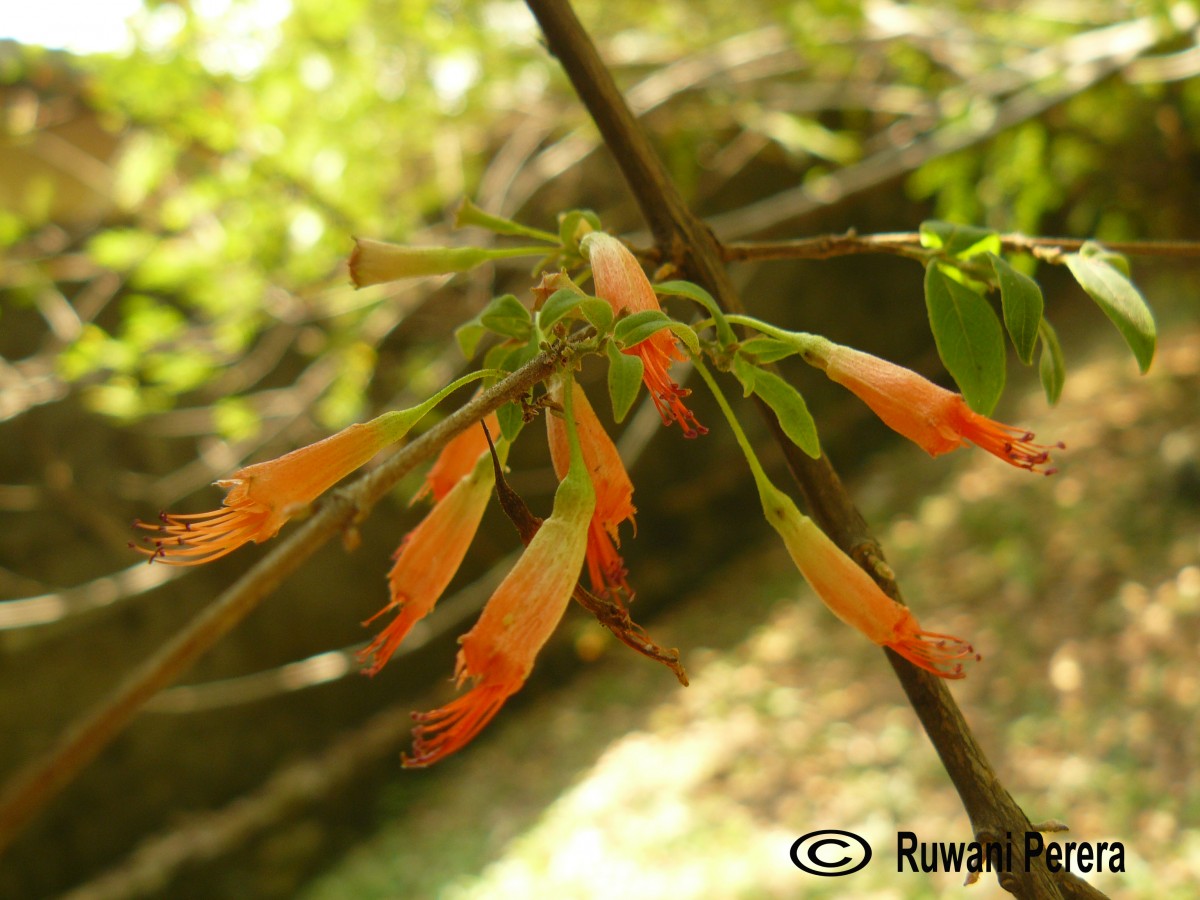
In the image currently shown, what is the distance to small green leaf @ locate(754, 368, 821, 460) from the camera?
1.81 ft

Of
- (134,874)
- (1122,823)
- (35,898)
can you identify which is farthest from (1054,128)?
(35,898)

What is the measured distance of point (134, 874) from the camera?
3303mm

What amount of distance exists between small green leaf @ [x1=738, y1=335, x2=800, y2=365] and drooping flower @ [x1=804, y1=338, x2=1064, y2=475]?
4cm

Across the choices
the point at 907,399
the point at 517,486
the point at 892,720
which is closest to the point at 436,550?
the point at 907,399

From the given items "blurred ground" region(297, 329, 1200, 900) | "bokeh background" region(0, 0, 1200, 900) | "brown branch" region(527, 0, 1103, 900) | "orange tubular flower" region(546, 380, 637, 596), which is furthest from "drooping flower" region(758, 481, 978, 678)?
"blurred ground" region(297, 329, 1200, 900)

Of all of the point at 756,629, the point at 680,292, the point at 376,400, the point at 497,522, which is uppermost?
the point at 376,400

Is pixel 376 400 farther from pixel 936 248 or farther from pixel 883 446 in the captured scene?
pixel 936 248

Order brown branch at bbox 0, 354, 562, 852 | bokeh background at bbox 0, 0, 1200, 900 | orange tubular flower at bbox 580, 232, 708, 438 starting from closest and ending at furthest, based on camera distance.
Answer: brown branch at bbox 0, 354, 562, 852 → orange tubular flower at bbox 580, 232, 708, 438 → bokeh background at bbox 0, 0, 1200, 900

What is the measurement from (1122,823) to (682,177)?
2.42 m

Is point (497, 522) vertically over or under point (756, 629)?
over

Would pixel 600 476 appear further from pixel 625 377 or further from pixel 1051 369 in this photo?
pixel 1051 369

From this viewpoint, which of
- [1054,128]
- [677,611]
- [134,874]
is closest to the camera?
[1054,128]

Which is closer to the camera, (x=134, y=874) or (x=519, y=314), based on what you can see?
(x=519, y=314)

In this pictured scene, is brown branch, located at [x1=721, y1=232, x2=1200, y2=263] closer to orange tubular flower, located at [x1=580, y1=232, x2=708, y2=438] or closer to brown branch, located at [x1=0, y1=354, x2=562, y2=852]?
orange tubular flower, located at [x1=580, y1=232, x2=708, y2=438]
